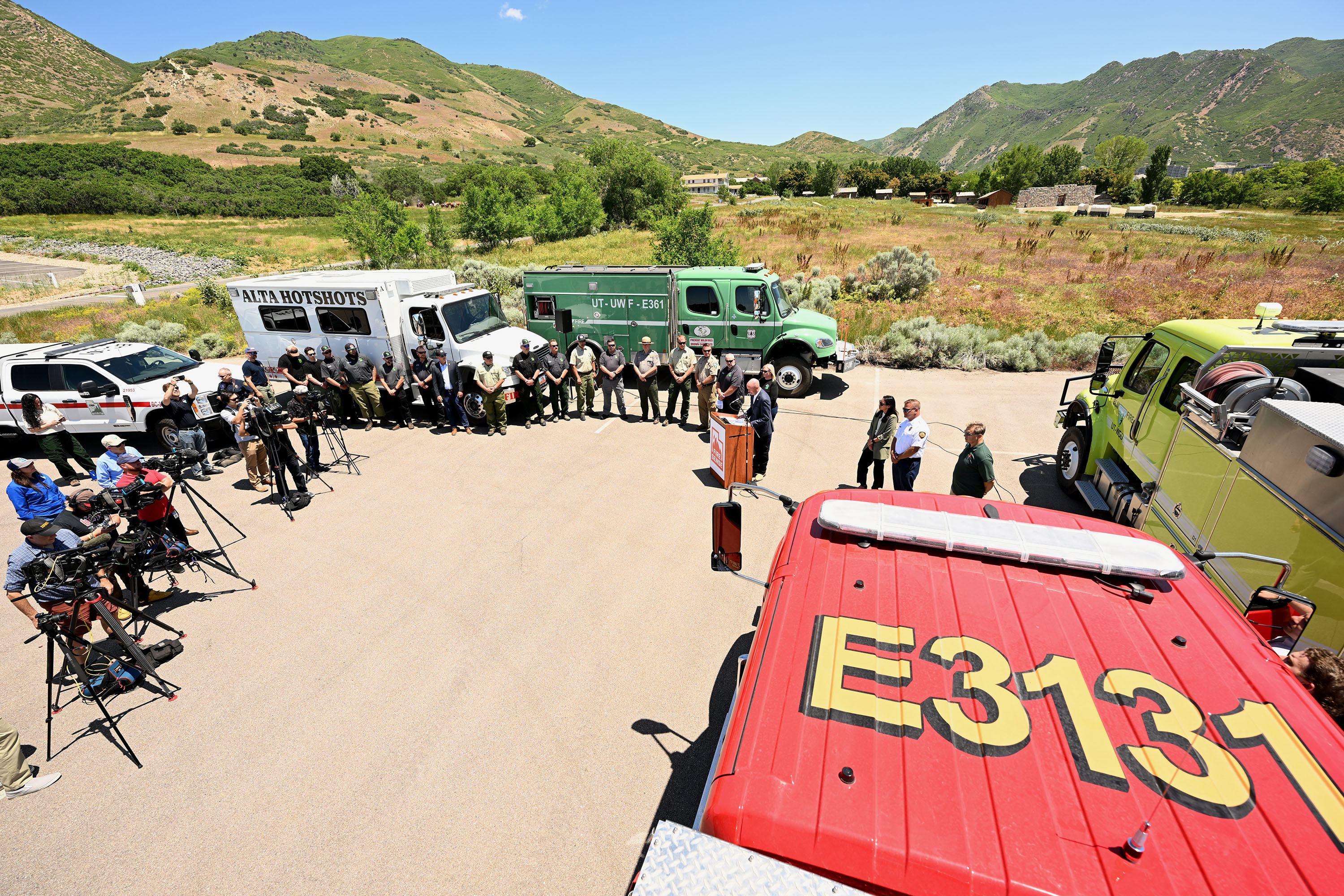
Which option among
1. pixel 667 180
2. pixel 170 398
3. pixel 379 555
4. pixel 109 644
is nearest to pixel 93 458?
pixel 170 398

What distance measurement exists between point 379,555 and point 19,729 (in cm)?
322

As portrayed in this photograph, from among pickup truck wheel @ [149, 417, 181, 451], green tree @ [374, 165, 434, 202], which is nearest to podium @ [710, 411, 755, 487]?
pickup truck wheel @ [149, 417, 181, 451]

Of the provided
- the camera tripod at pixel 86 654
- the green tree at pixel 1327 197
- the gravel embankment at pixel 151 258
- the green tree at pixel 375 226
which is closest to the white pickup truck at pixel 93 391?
the camera tripod at pixel 86 654

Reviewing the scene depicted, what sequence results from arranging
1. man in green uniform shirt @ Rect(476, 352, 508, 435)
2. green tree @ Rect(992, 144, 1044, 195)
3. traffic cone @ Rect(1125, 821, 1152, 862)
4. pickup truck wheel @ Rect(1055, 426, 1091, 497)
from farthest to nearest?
green tree @ Rect(992, 144, 1044, 195) < man in green uniform shirt @ Rect(476, 352, 508, 435) < pickup truck wheel @ Rect(1055, 426, 1091, 497) < traffic cone @ Rect(1125, 821, 1152, 862)

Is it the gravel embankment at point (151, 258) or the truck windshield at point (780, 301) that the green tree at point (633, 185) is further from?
the truck windshield at point (780, 301)

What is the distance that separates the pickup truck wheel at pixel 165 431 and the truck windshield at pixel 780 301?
11.3m

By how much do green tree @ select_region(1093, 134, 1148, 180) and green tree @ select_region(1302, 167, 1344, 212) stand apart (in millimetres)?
37418

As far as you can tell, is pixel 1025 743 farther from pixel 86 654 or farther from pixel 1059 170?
pixel 1059 170

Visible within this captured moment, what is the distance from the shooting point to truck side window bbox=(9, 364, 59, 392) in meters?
9.70

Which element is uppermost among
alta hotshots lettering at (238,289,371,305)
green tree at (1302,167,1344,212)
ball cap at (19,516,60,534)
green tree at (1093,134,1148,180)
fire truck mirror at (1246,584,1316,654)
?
green tree at (1093,134,1148,180)

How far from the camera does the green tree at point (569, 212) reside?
38781 mm

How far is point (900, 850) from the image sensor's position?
6.24 ft

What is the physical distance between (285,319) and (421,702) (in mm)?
10646

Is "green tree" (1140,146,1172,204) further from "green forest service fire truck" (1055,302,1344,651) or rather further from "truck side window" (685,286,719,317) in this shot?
"green forest service fire truck" (1055,302,1344,651)
